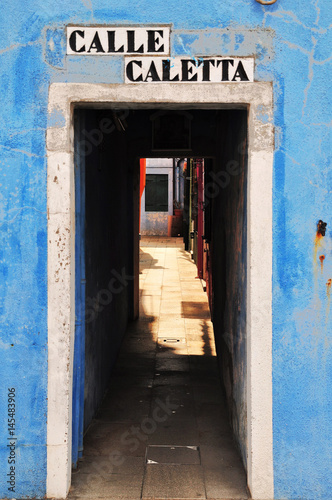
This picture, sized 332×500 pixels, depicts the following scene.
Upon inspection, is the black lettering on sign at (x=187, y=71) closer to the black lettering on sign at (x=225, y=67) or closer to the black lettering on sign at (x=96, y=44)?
the black lettering on sign at (x=225, y=67)

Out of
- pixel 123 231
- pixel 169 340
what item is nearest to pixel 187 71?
pixel 123 231

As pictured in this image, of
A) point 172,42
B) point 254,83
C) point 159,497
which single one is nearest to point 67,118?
point 172,42

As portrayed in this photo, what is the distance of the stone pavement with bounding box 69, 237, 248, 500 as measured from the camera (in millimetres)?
4336

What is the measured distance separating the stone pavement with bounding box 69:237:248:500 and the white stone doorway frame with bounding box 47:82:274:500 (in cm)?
40

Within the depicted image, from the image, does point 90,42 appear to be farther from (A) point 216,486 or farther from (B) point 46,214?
(A) point 216,486

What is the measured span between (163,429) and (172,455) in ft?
2.03

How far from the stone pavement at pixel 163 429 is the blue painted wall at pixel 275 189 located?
0.60 m

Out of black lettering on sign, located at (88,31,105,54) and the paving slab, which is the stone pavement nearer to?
the paving slab

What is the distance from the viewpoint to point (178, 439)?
528 centimetres

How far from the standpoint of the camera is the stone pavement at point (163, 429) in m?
4.34

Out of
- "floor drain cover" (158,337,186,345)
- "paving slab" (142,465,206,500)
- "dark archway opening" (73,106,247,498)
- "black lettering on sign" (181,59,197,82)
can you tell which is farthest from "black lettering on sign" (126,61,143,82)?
"floor drain cover" (158,337,186,345)

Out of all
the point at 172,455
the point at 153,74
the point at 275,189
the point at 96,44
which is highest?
the point at 96,44

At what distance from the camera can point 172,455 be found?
4.91 m

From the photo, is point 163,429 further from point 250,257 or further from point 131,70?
point 131,70
